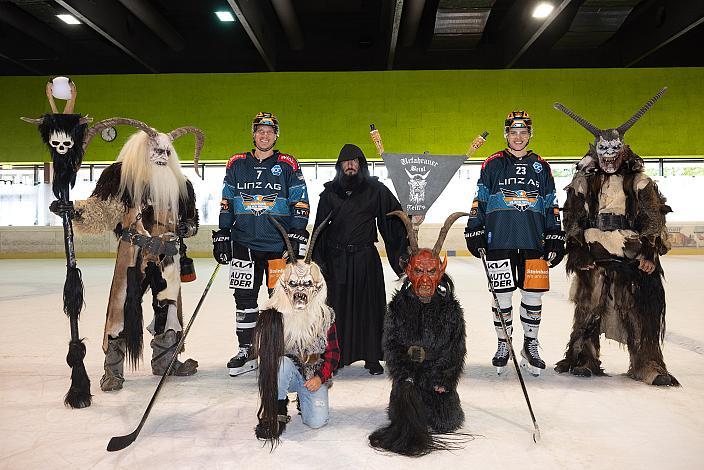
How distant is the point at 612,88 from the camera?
1295 centimetres

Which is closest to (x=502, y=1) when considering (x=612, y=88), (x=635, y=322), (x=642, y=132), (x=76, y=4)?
(x=612, y=88)

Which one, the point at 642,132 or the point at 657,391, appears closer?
the point at 657,391

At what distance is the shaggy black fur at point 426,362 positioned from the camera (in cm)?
261

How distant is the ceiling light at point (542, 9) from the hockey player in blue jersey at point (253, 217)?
7.59 metres

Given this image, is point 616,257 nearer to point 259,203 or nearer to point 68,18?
point 259,203

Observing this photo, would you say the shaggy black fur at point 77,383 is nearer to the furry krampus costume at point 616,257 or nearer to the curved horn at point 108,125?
the curved horn at point 108,125

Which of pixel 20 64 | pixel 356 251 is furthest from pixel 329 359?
pixel 20 64

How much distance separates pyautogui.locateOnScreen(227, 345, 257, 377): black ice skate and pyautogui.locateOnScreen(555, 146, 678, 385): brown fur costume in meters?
2.04

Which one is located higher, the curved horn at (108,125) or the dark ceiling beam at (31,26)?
the dark ceiling beam at (31,26)

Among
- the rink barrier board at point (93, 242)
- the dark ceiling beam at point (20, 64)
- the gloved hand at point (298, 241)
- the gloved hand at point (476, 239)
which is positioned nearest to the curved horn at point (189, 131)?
the gloved hand at point (298, 241)

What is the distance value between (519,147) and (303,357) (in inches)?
83.8

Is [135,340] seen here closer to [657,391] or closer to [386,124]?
[657,391]

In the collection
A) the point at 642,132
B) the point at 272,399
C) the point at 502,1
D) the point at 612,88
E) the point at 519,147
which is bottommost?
the point at 272,399

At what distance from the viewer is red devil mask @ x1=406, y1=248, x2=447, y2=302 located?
2658mm
